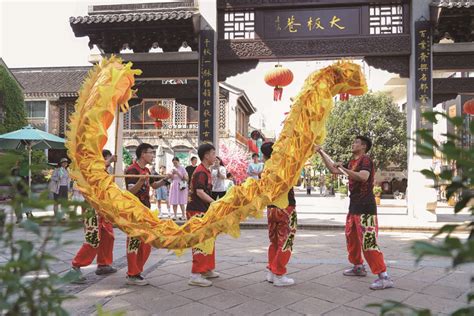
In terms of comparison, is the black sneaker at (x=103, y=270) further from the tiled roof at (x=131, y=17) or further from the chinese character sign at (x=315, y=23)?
the chinese character sign at (x=315, y=23)

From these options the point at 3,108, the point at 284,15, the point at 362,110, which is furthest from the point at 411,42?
the point at 3,108

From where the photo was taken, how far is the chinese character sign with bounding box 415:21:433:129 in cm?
889

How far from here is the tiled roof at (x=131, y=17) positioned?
918cm

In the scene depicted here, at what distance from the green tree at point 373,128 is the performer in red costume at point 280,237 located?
1967cm

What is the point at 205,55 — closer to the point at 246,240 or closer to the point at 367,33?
the point at 367,33

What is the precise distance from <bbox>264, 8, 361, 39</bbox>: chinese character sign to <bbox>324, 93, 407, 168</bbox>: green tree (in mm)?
14896

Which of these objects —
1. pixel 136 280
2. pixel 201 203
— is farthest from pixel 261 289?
pixel 136 280

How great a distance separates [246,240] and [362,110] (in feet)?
60.9

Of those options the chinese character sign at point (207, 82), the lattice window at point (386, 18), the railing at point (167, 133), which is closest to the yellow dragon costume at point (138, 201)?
the chinese character sign at point (207, 82)

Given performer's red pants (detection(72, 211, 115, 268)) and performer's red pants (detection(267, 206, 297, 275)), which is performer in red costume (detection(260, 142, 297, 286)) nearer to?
performer's red pants (detection(267, 206, 297, 275))

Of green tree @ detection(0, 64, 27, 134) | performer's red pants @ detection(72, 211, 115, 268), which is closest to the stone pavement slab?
performer's red pants @ detection(72, 211, 115, 268)

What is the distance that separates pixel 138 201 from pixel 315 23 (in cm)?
672

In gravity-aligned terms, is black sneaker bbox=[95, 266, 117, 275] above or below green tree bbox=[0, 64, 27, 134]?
below

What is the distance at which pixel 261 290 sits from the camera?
4324 millimetres
